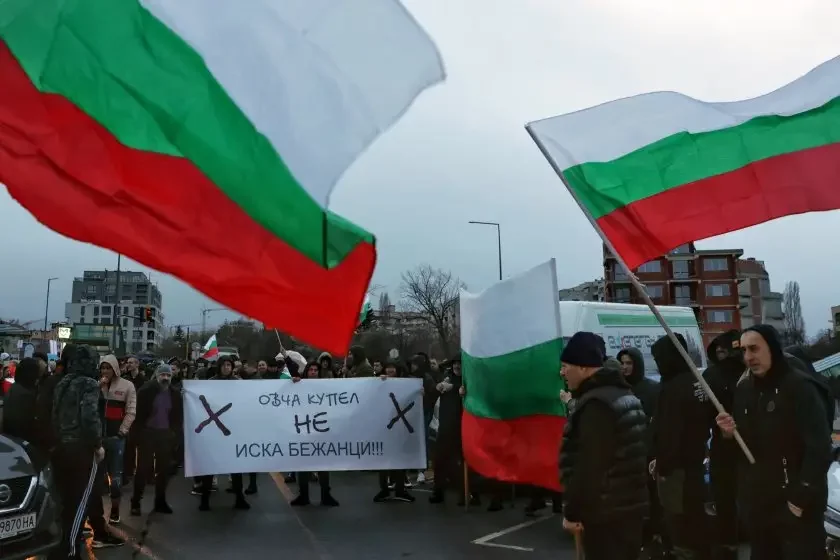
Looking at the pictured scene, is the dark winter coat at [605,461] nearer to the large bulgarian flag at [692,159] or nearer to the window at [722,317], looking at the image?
the large bulgarian flag at [692,159]

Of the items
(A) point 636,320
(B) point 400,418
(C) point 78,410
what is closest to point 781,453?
(C) point 78,410

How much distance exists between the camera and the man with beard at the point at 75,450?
6.49 m

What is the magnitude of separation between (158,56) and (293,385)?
672cm

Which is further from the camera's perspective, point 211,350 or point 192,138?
point 211,350

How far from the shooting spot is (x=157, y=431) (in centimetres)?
970

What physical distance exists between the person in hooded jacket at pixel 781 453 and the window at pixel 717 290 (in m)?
80.7

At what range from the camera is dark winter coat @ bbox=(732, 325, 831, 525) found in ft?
14.3

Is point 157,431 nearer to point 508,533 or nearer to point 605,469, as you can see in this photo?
point 508,533

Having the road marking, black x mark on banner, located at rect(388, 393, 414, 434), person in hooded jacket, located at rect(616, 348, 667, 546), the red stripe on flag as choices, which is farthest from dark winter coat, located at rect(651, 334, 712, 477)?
black x mark on banner, located at rect(388, 393, 414, 434)

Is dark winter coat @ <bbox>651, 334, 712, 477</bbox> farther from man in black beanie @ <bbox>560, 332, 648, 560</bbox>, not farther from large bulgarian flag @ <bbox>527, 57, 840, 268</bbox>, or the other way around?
man in black beanie @ <bbox>560, 332, 648, 560</bbox>

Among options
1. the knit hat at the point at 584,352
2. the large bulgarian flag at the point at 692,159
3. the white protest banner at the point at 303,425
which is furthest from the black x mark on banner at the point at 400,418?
→ the knit hat at the point at 584,352

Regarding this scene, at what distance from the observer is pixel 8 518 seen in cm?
563

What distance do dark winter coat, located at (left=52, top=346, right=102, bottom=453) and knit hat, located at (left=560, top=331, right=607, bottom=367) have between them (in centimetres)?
437

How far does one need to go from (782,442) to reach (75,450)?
5.63 meters
